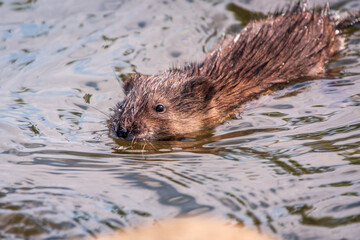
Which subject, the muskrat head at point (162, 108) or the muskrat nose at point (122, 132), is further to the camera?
the muskrat head at point (162, 108)

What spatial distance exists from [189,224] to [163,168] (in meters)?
0.93

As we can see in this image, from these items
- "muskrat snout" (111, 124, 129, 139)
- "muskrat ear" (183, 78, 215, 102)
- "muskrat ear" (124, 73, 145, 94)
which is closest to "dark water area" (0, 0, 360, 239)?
"muskrat snout" (111, 124, 129, 139)

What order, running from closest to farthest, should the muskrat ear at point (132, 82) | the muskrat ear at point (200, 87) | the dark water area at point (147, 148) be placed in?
the dark water area at point (147, 148)
the muskrat ear at point (200, 87)
the muskrat ear at point (132, 82)

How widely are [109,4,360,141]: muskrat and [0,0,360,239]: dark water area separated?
0.68ft

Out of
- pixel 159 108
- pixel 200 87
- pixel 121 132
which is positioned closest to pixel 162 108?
pixel 159 108

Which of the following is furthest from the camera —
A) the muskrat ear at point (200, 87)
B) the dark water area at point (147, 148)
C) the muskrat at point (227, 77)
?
the muskrat ear at point (200, 87)

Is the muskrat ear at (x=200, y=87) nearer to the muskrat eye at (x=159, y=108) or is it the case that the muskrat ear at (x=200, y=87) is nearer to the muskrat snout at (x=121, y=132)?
the muskrat eye at (x=159, y=108)

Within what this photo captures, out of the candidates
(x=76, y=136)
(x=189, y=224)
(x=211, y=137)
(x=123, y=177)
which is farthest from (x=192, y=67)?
(x=189, y=224)

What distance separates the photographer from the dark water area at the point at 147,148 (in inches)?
150

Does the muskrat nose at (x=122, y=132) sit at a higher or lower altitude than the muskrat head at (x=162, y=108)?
lower

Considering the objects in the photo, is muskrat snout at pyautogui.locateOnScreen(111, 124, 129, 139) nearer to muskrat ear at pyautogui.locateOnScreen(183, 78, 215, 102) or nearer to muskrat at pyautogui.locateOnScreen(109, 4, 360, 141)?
muskrat at pyautogui.locateOnScreen(109, 4, 360, 141)

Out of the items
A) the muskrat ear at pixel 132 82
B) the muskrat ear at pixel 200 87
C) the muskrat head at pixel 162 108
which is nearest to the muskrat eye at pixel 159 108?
the muskrat head at pixel 162 108

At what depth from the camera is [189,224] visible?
3744 mm

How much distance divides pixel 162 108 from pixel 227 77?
1040 millimetres
